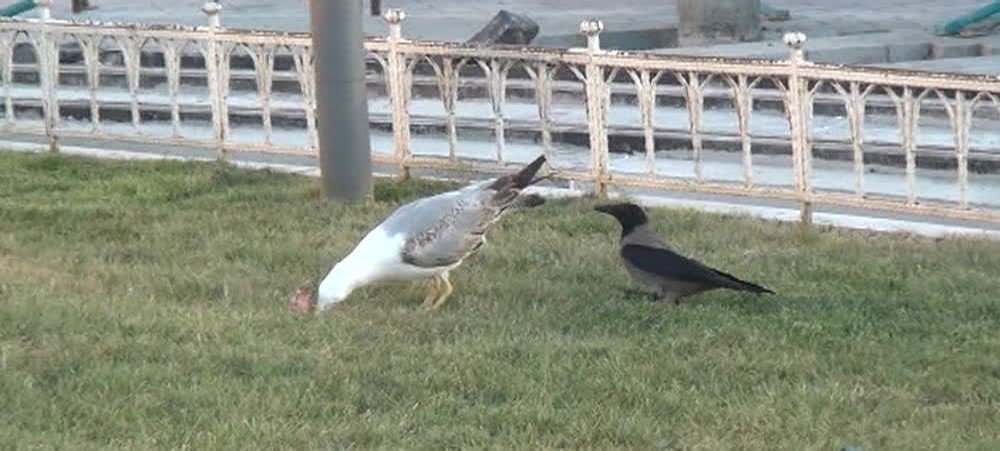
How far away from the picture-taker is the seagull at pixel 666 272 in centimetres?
708

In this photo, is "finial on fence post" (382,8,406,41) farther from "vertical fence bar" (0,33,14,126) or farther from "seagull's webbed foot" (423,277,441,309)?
"seagull's webbed foot" (423,277,441,309)

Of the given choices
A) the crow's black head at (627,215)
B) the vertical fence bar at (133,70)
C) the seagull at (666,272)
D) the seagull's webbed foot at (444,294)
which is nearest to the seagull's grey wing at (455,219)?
the seagull's webbed foot at (444,294)

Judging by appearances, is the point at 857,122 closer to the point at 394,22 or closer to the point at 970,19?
the point at 394,22

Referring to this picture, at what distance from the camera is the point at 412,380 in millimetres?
6109

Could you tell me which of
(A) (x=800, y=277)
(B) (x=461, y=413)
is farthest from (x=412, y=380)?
(A) (x=800, y=277)

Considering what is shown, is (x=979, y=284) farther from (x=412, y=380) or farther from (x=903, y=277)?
(x=412, y=380)

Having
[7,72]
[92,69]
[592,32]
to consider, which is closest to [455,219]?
[592,32]

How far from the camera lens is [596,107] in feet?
32.1

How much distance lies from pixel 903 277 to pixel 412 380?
8.17ft

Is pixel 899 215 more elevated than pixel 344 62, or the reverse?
pixel 344 62

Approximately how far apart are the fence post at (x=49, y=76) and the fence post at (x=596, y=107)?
3732 millimetres

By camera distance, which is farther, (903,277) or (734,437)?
(903,277)

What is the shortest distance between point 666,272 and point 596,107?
275cm

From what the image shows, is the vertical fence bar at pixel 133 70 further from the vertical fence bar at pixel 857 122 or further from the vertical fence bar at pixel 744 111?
the vertical fence bar at pixel 857 122
